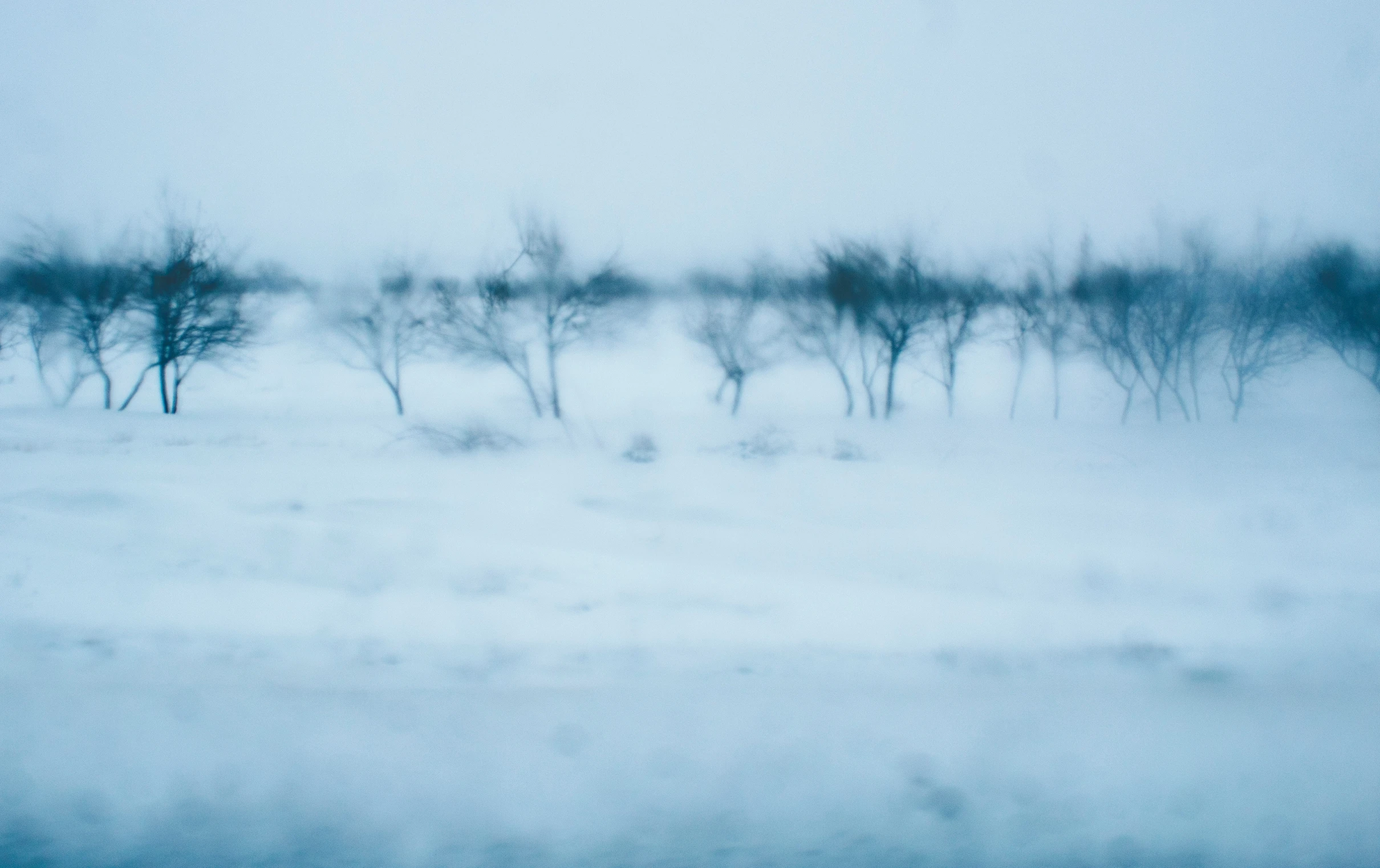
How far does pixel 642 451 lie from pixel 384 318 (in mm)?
18390

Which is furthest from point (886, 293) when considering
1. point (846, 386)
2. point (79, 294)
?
point (79, 294)

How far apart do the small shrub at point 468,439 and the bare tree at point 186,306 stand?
41.8 feet

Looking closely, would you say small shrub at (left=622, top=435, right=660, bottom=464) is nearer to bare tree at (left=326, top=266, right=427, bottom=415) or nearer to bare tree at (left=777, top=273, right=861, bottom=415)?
bare tree at (left=777, top=273, right=861, bottom=415)

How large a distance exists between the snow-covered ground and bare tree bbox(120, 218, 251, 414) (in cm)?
1438

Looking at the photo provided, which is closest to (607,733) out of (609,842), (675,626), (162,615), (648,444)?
(609,842)

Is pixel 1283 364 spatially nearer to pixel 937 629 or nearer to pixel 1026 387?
pixel 1026 387

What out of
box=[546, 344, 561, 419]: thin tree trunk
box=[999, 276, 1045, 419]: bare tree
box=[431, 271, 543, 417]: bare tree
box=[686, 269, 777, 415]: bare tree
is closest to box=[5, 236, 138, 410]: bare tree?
box=[431, 271, 543, 417]: bare tree

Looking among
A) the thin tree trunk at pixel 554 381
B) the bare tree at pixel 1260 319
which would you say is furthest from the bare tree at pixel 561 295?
the bare tree at pixel 1260 319

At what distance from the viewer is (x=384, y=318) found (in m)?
28.4

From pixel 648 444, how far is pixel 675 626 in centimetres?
876

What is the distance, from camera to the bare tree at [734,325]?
27828 mm

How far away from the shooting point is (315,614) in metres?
5.72

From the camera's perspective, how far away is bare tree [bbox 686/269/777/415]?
27828mm

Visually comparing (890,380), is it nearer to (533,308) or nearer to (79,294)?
(533,308)
